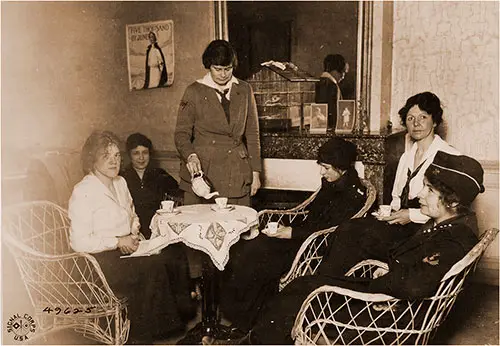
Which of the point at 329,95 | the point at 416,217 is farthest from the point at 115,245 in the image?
the point at 329,95

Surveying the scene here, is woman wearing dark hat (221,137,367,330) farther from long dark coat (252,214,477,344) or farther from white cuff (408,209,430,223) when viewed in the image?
long dark coat (252,214,477,344)

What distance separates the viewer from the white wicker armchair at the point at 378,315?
1900 mm

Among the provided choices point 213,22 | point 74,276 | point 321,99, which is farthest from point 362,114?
point 74,276

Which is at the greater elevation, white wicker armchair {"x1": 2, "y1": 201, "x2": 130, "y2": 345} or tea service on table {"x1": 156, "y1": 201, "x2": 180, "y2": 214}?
tea service on table {"x1": 156, "y1": 201, "x2": 180, "y2": 214}

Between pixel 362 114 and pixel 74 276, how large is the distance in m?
2.06

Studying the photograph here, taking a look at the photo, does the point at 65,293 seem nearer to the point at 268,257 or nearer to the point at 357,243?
the point at 268,257

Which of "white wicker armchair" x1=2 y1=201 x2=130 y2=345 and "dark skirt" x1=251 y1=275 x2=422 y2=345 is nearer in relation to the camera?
"dark skirt" x1=251 y1=275 x2=422 y2=345

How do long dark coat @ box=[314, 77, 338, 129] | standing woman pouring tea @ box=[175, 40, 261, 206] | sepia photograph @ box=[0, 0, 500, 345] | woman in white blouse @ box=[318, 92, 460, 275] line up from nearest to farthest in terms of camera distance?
sepia photograph @ box=[0, 0, 500, 345] < woman in white blouse @ box=[318, 92, 460, 275] < standing woman pouring tea @ box=[175, 40, 261, 206] < long dark coat @ box=[314, 77, 338, 129]

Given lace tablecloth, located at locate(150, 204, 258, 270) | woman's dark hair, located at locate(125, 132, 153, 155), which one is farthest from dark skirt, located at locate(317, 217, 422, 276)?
woman's dark hair, located at locate(125, 132, 153, 155)

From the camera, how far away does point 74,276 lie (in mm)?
2574

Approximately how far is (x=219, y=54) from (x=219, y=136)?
498 mm

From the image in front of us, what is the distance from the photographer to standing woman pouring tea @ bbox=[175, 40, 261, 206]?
10.1ft

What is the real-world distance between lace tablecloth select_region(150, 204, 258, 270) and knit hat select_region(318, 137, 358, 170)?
0.60 meters

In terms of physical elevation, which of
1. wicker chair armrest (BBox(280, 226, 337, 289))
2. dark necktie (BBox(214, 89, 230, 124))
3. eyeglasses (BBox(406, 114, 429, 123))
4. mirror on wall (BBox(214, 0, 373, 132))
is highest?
mirror on wall (BBox(214, 0, 373, 132))
